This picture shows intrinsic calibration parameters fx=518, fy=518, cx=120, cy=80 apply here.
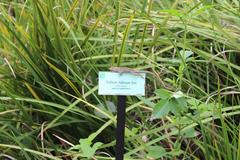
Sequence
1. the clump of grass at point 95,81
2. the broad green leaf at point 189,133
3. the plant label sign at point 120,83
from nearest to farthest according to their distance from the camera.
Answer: the plant label sign at point 120,83 → the broad green leaf at point 189,133 → the clump of grass at point 95,81

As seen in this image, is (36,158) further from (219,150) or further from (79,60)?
(219,150)

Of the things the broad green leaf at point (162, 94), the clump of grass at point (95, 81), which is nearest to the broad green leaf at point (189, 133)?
the clump of grass at point (95, 81)

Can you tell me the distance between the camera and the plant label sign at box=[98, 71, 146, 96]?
3.46ft

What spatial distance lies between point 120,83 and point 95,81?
0.43m

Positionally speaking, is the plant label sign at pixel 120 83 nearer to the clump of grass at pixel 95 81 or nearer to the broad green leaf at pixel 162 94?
the broad green leaf at pixel 162 94

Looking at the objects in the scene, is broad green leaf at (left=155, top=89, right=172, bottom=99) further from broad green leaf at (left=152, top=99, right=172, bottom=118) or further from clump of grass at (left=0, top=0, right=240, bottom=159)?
clump of grass at (left=0, top=0, right=240, bottom=159)

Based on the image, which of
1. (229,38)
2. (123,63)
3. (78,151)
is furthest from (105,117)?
(229,38)

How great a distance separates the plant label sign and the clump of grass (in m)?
0.19

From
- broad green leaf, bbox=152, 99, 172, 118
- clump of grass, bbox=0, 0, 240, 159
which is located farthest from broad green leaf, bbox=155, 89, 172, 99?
clump of grass, bbox=0, 0, 240, 159

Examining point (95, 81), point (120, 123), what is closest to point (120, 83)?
point (120, 123)

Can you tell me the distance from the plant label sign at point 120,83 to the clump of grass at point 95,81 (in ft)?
0.64

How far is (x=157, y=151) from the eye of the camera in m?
1.16

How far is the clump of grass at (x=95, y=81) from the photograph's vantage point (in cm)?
130

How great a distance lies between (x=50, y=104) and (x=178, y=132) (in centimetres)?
35
